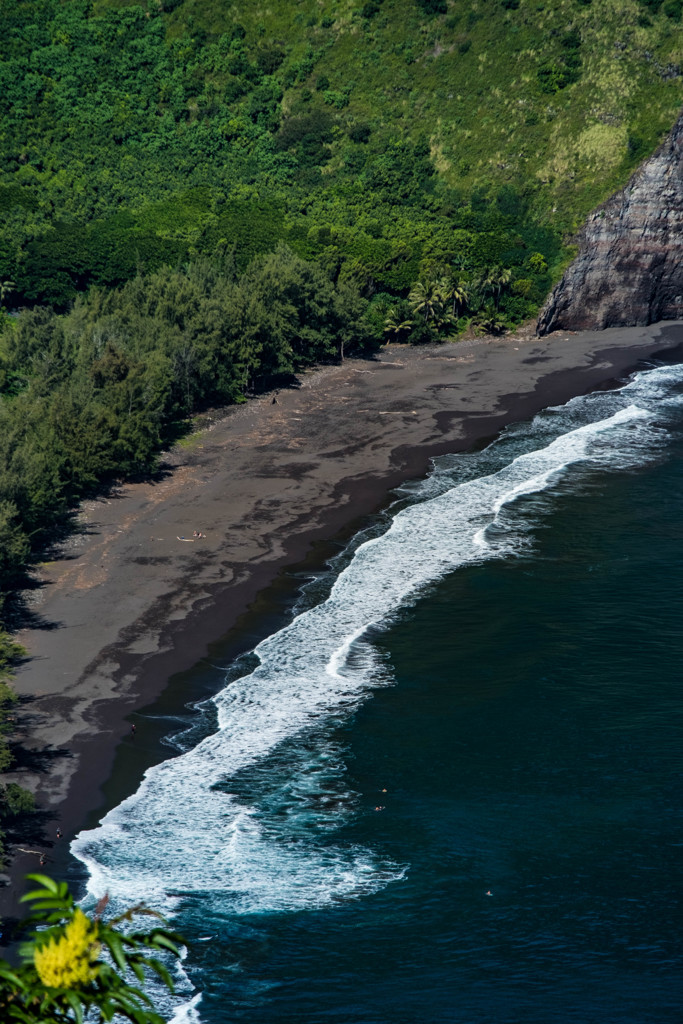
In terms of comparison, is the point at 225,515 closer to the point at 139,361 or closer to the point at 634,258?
the point at 139,361

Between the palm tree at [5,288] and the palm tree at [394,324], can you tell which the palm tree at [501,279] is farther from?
the palm tree at [5,288]

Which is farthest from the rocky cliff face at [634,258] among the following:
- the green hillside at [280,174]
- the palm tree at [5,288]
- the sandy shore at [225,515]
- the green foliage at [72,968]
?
the green foliage at [72,968]

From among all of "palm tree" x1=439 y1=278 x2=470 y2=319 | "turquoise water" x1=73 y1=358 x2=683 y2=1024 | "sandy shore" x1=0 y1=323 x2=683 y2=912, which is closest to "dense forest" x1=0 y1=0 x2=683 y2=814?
"palm tree" x1=439 y1=278 x2=470 y2=319

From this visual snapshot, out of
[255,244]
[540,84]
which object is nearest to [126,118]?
[255,244]

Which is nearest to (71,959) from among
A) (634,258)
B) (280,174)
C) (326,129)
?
(634,258)

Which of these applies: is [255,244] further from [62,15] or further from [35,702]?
[35,702]
